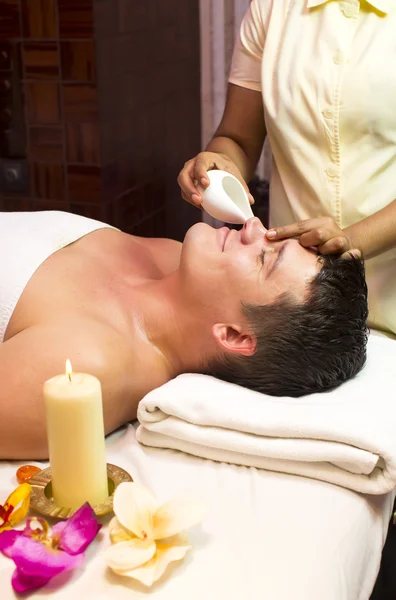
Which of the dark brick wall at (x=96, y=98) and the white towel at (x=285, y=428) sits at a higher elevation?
the dark brick wall at (x=96, y=98)

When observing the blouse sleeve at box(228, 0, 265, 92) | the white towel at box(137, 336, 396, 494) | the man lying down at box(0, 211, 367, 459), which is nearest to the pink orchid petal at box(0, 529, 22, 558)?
the man lying down at box(0, 211, 367, 459)

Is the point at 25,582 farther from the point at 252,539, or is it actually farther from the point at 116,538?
the point at 252,539

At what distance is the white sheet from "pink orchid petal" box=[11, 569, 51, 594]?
0.01 m

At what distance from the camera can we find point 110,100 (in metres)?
2.87

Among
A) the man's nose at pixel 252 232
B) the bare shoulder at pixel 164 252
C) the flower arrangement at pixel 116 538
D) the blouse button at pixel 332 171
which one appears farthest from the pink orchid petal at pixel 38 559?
the blouse button at pixel 332 171

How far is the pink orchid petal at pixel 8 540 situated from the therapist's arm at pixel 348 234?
32.1 inches

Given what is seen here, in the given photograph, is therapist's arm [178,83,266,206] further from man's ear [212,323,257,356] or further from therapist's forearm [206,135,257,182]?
man's ear [212,323,257,356]

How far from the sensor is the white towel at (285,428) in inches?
52.2

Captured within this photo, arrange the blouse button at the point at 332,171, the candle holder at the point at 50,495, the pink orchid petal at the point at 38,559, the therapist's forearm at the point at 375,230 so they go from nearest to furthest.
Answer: the pink orchid petal at the point at 38,559 < the candle holder at the point at 50,495 < the therapist's forearm at the point at 375,230 < the blouse button at the point at 332,171

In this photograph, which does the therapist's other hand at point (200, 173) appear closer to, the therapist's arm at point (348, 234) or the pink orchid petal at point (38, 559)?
the therapist's arm at point (348, 234)

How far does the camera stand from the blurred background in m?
2.79

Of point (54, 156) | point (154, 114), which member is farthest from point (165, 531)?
point (154, 114)

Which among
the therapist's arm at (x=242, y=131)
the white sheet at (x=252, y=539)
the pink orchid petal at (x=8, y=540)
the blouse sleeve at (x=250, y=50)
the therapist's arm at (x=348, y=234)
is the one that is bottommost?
the white sheet at (x=252, y=539)

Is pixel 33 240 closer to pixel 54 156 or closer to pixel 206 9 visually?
pixel 54 156
